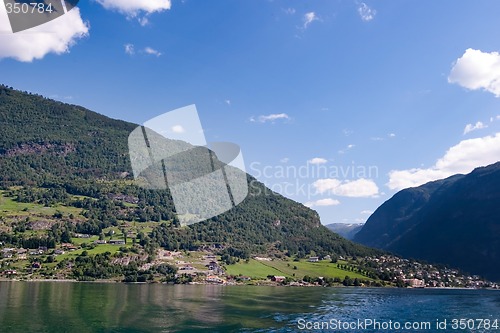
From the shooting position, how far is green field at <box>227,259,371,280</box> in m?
108

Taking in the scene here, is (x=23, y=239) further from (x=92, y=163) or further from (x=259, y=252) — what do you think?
(x=92, y=163)

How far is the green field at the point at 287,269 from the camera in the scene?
10812 cm

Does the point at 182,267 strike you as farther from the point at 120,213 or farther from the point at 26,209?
the point at 26,209

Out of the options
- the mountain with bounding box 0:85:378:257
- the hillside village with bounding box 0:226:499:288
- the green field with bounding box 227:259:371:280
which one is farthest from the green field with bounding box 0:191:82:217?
the green field with bounding box 227:259:371:280

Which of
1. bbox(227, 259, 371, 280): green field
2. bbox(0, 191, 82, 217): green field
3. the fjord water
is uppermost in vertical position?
bbox(0, 191, 82, 217): green field

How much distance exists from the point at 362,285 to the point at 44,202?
102 metres

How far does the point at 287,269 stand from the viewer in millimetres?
116375

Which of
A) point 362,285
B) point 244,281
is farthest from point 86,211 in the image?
point 362,285

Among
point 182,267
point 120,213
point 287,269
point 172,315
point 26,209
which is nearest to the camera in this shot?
point 172,315

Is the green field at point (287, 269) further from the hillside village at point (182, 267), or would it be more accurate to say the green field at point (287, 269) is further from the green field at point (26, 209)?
the green field at point (26, 209)

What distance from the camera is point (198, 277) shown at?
9712 cm

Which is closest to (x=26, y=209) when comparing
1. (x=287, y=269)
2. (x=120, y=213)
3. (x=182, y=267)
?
(x=120, y=213)

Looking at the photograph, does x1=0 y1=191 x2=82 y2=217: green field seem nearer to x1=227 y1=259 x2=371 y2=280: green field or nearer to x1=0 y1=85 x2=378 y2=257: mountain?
x1=0 y1=85 x2=378 y2=257: mountain

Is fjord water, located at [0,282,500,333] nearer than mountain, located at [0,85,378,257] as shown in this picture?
Yes
